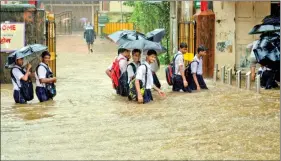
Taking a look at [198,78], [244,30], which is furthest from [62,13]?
[198,78]

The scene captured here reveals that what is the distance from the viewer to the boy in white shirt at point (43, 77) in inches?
443

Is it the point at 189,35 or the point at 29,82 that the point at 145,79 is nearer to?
the point at 29,82

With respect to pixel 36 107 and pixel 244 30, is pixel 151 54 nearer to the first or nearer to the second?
pixel 36 107

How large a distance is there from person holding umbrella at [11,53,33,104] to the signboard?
16.7 ft

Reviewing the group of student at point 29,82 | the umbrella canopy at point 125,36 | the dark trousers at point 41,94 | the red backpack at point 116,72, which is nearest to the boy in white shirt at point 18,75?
the group of student at point 29,82

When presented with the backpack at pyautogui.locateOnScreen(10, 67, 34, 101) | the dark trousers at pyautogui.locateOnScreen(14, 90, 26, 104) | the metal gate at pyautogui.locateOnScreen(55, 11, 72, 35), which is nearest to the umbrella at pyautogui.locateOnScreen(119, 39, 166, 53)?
the backpack at pyautogui.locateOnScreen(10, 67, 34, 101)

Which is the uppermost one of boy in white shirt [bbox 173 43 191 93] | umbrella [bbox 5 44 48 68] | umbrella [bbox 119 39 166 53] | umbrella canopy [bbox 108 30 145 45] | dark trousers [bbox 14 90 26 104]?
umbrella canopy [bbox 108 30 145 45]

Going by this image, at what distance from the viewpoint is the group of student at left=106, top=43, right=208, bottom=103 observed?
1191 cm

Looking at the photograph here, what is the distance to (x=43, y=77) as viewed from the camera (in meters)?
11.3

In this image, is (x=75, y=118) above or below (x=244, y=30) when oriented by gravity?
below

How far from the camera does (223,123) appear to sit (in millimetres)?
9727

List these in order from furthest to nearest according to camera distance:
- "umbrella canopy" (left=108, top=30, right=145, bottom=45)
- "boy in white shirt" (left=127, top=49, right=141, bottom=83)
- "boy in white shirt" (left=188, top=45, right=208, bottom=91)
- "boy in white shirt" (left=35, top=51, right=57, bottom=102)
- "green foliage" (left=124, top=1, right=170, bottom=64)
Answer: "green foliage" (left=124, top=1, right=170, bottom=64) < "umbrella canopy" (left=108, top=30, right=145, bottom=45) < "boy in white shirt" (left=188, top=45, right=208, bottom=91) < "boy in white shirt" (left=127, top=49, right=141, bottom=83) < "boy in white shirt" (left=35, top=51, right=57, bottom=102)

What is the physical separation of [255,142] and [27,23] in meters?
9.34

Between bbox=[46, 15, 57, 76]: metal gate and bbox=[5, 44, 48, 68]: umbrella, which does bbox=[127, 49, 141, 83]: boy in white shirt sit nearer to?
bbox=[5, 44, 48, 68]: umbrella
